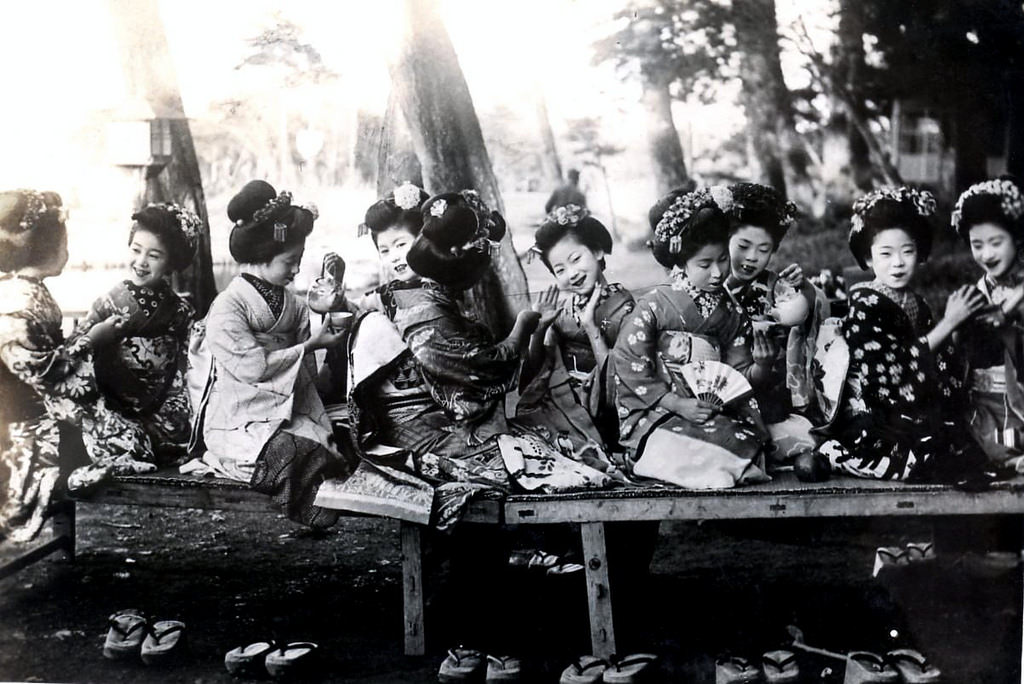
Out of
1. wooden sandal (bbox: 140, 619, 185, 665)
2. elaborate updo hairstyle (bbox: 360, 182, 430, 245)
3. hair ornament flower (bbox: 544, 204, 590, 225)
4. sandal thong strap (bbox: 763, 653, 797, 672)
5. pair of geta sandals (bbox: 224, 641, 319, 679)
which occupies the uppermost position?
elaborate updo hairstyle (bbox: 360, 182, 430, 245)

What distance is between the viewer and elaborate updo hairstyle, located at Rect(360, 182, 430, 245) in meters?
3.82

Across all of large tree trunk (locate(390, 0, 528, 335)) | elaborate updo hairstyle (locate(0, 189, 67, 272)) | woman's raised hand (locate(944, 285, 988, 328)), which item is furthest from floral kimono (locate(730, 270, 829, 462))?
elaborate updo hairstyle (locate(0, 189, 67, 272))

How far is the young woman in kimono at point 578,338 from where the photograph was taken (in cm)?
378

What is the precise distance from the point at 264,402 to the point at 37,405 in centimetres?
97

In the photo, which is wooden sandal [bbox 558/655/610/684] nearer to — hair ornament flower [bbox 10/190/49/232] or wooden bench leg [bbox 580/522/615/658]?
wooden bench leg [bbox 580/522/615/658]

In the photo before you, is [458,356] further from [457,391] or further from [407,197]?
[407,197]

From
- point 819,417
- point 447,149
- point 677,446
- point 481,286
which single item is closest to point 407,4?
point 447,149

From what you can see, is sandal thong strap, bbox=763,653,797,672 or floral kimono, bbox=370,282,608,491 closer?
sandal thong strap, bbox=763,653,797,672

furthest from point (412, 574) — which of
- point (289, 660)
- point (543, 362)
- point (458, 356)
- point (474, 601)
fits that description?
point (543, 362)

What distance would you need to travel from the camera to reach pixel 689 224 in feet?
12.3

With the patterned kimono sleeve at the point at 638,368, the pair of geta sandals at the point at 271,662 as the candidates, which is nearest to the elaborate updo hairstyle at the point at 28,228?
the pair of geta sandals at the point at 271,662

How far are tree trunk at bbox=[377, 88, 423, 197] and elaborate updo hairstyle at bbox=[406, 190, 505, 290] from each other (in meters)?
0.17

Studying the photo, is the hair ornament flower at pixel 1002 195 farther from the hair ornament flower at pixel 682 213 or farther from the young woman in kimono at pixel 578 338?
the young woman in kimono at pixel 578 338

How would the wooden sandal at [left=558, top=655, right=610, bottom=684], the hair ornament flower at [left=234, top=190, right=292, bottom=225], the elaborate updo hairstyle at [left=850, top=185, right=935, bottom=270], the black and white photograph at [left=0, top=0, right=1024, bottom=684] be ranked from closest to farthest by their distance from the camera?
the wooden sandal at [left=558, top=655, right=610, bottom=684], the black and white photograph at [left=0, top=0, right=1024, bottom=684], the elaborate updo hairstyle at [left=850, top=185, right=935, bottom=270], the hair ornament flower at [left=234, top=190, right=292, bottom=225]
